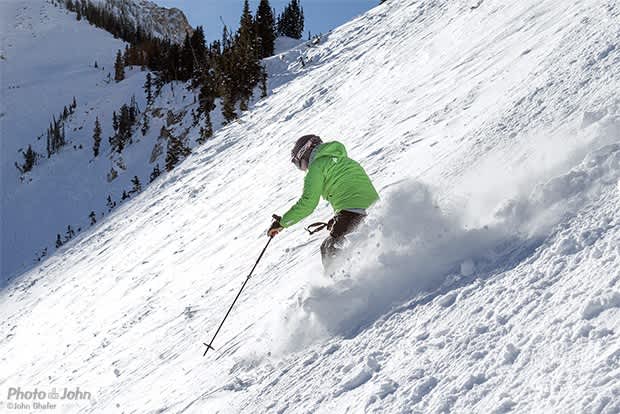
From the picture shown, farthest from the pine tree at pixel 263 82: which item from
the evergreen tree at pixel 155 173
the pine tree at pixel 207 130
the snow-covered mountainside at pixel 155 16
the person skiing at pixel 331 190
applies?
the snow-covered mountainside at pixel 155 16

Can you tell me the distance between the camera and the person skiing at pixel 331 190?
5.43m

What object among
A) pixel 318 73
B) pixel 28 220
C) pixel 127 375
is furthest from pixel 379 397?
pixel 28 220

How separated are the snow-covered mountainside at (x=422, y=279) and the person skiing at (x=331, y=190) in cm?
28

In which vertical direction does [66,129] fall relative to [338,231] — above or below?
above

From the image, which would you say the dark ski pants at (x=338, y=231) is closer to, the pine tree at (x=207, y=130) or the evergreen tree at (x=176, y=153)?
the pine tree at (x=207, y=130)

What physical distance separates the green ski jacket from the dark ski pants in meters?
0.10

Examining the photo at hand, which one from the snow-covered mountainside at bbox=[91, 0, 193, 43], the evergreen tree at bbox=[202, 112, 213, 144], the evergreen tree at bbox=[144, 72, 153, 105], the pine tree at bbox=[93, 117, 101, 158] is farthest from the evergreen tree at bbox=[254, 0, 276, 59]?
the snow-covered mountainside at bbox=[91, 0, 193, 43]

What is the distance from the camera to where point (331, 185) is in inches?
219

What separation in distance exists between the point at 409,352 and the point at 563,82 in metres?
5.38

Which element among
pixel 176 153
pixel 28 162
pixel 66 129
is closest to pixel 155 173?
pixel 176 153

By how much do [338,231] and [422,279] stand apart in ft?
4.33

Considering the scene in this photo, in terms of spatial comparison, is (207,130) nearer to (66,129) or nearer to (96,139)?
(96,139)

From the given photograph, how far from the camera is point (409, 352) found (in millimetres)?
3463

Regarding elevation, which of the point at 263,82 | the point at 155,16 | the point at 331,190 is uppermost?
the point at 155,16
